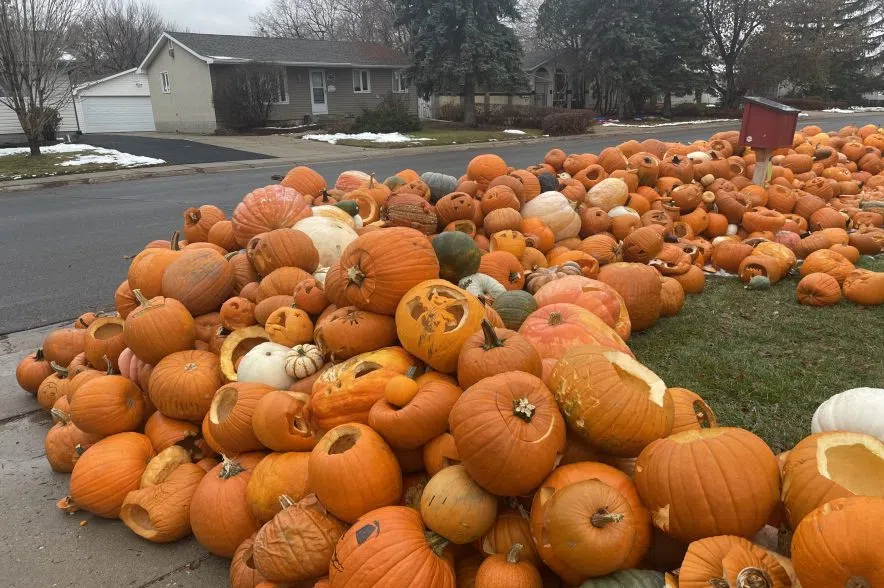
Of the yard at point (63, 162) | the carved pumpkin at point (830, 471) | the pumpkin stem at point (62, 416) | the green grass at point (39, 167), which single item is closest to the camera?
the carved pumpkin at point (830, 471)

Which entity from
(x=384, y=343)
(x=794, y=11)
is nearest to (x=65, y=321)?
(x=384, y=343)

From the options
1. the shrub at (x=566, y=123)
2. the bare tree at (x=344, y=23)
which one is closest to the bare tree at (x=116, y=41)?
the bare tree at (x=344, y=23)

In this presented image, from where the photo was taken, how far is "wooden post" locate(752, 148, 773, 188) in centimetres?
764

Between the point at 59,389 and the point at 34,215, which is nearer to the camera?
the point at 59,389

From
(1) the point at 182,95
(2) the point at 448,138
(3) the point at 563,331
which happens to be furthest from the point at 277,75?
(3) the point at 563,331

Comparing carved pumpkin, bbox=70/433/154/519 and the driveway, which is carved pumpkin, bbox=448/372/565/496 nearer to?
carved pumpkin, bbox=70/433/154/519

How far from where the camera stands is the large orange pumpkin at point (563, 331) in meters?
3.08

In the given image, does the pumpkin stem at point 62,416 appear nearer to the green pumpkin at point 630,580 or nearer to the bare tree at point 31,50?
the green pumpkin at point 630,580

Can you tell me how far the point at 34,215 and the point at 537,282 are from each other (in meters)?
10.8

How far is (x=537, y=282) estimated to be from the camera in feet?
14.5

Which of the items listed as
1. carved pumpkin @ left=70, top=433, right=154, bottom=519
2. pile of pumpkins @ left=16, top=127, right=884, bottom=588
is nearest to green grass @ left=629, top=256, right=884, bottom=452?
pile of pumpkins @ left=16, top=127, right=884, bottom=588

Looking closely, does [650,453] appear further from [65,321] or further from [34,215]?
[34,215]

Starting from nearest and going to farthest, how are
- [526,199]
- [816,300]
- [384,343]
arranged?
[384,343]
[816,300]
[526,199]

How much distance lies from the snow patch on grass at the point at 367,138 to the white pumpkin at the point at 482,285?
63.2 feet
